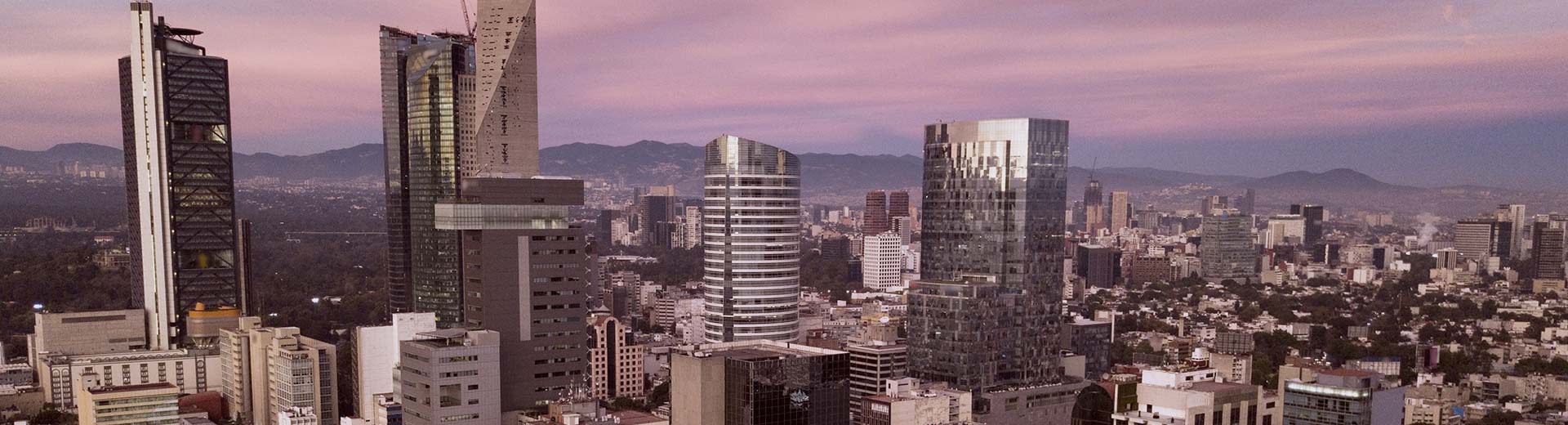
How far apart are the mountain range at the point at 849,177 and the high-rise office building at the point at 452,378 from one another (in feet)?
145

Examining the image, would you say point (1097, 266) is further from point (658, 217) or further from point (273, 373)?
point (273, 373)

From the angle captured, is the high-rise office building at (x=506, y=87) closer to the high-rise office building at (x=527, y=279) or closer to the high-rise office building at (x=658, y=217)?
the high-rise office building at (x=527, y=279)

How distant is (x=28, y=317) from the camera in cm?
6156

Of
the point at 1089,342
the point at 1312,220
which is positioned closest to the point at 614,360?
the point at 1089,342

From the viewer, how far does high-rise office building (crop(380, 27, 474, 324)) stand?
195 ft

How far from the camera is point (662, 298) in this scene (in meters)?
84.8

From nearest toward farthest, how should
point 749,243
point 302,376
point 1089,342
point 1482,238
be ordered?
1. point 302,376
2. point 749,243
3. point 1089,342
4. point 1482,238

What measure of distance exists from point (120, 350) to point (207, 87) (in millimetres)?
14979

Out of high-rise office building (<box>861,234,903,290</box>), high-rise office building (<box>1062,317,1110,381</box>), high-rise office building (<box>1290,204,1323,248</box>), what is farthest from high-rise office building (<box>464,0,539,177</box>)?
high-rise office building (<box>1290,204,1323,248</box>)

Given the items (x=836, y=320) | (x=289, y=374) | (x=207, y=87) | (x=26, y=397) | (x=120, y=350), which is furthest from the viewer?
(x=836, y=320)

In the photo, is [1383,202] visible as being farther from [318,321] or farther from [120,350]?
[120,350]

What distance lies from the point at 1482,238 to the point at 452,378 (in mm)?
95631

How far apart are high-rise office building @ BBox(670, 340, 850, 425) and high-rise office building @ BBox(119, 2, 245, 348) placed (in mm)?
39896

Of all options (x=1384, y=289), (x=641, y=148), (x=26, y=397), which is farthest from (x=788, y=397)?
(x=641, y=148)
